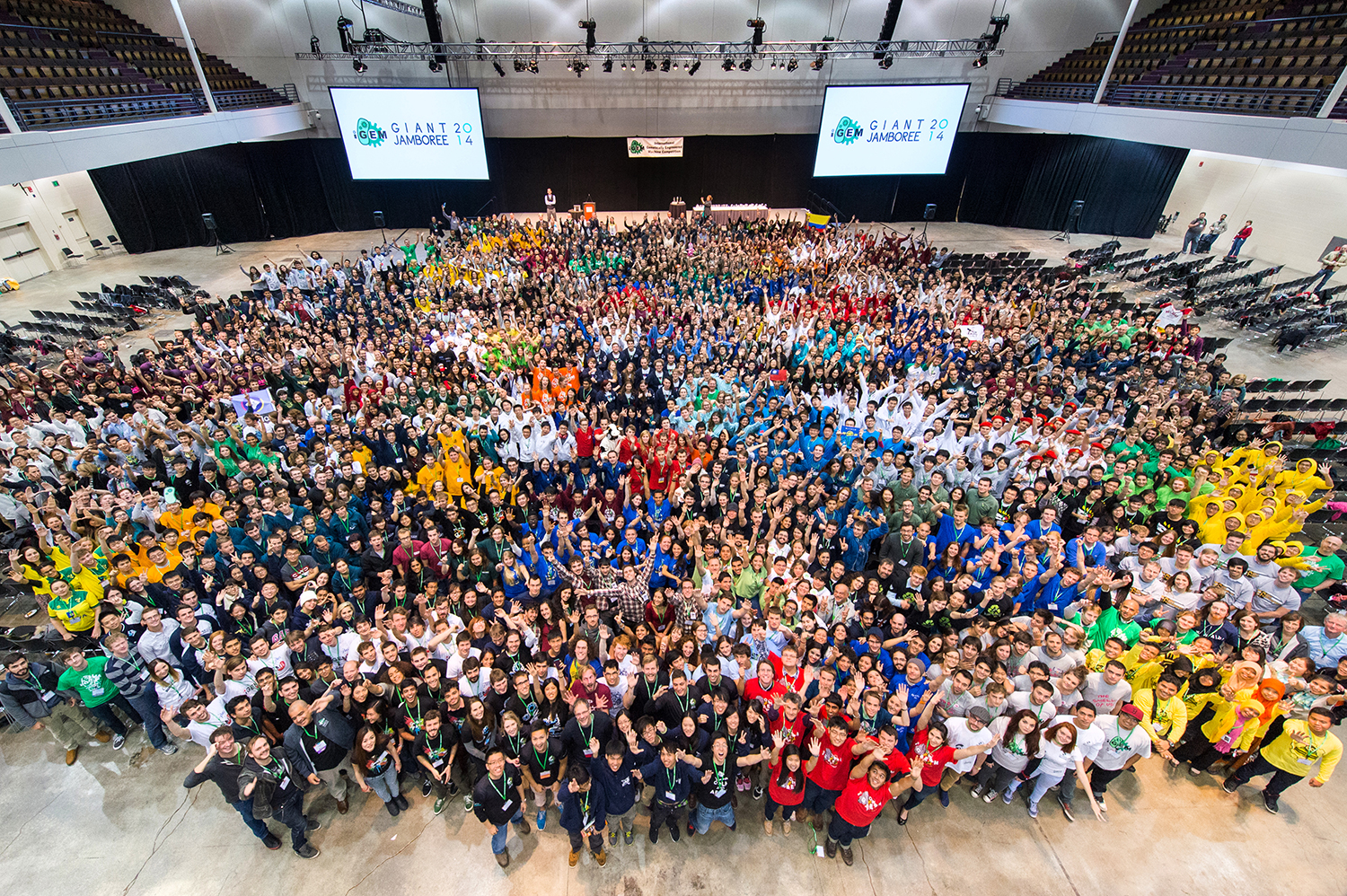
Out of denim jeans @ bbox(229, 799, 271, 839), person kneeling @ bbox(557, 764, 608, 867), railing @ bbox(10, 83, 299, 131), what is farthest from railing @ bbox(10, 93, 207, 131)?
person kneeling @ bbox(557, 764, 608, 867)

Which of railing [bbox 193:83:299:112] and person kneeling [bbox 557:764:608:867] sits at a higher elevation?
railing [bbox 193:83:299:112]

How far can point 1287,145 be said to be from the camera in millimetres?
12867

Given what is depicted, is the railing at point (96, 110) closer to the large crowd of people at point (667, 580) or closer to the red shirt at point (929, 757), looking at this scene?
the large crowd of people at point (667, 580)

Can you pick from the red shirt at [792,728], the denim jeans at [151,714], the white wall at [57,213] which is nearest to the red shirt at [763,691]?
the red shirt at [792,728]

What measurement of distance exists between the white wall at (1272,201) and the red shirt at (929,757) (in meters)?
20.2

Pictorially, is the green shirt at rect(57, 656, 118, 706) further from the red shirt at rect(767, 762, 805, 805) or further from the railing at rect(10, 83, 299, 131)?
the railing at rect(10, 83, 299, 131)

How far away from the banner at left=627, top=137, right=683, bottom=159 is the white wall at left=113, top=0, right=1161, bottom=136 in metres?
0.51

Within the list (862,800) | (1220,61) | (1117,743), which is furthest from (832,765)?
(1220,61)

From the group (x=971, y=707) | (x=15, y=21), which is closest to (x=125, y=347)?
(x=15, y=21)

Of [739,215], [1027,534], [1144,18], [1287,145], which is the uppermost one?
[1144,18]

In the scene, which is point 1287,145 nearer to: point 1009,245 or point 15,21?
point 1009,245

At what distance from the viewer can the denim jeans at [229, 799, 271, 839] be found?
4188 millimetres

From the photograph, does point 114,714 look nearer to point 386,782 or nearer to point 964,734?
point 386,782

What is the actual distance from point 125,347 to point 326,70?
15.8 metres
